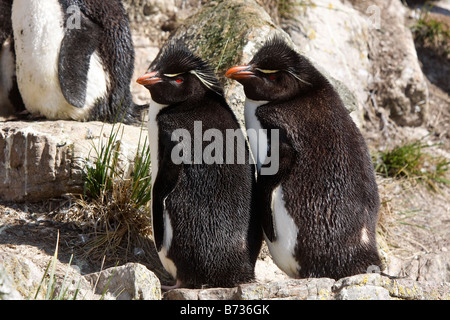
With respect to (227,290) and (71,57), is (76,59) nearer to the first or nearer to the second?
(71,57)

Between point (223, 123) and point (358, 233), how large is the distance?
2.82 feet

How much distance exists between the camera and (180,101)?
11.0ft

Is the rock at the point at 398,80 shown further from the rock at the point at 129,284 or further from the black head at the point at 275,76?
the rock at the point at 129,284

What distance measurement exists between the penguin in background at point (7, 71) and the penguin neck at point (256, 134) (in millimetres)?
2134

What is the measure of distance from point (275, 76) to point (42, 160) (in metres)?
1.56

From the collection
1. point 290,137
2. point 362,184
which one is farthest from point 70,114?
point 362,184

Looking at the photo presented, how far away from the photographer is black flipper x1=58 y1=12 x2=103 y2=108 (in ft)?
14.3

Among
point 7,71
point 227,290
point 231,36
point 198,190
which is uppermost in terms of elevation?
point 231,36

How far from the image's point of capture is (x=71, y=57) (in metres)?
4.39

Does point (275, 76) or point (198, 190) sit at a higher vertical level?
point (275, 76)

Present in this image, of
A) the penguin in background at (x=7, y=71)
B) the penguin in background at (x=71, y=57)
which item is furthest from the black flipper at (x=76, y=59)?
the penguin in background at (x=7, y=71)

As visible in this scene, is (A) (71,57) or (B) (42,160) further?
(A) (71,57)

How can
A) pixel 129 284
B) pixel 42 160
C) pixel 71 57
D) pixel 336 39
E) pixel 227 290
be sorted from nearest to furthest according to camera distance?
pixel 129 284 < pixel 227 290 < pixel 42 160 < pixel 71 57 < pixel 336 39

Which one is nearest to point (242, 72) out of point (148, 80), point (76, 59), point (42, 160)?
point (148, 80)
